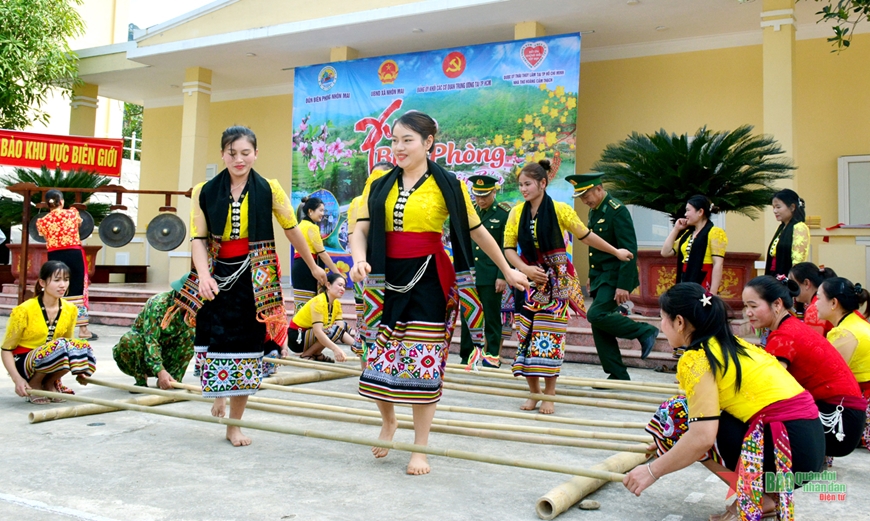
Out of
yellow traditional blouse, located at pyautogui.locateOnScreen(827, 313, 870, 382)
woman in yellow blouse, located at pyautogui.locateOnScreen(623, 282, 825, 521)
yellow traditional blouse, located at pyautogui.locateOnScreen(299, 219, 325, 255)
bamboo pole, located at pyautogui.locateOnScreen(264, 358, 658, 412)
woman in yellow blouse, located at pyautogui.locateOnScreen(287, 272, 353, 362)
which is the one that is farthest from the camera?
woman in yellow blouse, located at pyautogui.locateOnScreen(287, 272, 353, 362)

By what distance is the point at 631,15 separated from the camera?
10.3 m

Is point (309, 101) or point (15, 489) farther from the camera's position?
point (309, 101)

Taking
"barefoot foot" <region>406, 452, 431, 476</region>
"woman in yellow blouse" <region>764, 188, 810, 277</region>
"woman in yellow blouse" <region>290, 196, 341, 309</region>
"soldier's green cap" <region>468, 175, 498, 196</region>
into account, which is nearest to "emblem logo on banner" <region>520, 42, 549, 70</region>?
"soldier's green cap" <region>468, 175, 498, 196</region>

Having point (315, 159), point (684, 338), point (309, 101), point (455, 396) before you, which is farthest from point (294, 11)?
point (684, 338)

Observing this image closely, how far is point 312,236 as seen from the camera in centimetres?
588

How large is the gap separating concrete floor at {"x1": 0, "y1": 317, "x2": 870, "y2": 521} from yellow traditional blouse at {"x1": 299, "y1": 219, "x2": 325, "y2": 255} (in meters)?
1.85

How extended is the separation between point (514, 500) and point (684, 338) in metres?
0.88

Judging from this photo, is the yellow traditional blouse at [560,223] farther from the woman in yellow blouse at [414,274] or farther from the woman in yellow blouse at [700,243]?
the woman in yellow blouse at [700,243]

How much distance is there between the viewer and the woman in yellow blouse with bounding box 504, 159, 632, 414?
15.4 feet

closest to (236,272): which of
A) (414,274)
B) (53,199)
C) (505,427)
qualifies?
(414,274)

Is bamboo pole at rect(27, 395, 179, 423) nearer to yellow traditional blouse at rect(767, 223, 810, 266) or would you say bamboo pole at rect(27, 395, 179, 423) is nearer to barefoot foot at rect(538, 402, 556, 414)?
barefoot foot at rect(538, 402, 556, 414)

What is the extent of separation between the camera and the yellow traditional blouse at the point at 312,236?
18.7 ft

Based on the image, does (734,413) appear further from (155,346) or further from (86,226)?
(86,226)

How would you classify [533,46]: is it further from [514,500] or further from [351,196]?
[514,500]
